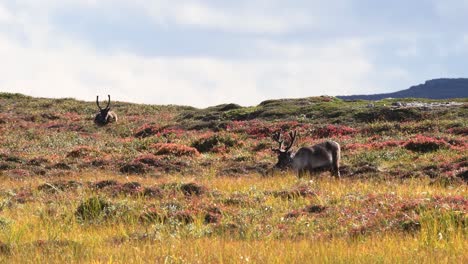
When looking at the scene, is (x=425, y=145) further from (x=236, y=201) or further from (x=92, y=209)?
(x=92, y=209)

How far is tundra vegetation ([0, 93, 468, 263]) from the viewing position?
24.7 ft

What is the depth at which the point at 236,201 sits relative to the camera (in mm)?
12727

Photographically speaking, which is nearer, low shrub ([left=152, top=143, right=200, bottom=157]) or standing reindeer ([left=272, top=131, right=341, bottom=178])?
standing reindeer ([left=272, top=131, right=341, bottom=178])

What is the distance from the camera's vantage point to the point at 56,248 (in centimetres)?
786

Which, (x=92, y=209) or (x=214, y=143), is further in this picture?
(x=214, y=143)

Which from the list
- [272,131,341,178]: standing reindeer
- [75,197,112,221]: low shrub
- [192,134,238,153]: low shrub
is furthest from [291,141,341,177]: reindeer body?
[192,134,238,153]: low shrub

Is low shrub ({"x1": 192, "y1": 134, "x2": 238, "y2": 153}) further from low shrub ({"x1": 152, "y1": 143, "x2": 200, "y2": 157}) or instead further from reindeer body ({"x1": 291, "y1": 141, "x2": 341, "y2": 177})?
reindeer body ({"x1": 291, "y1": 141, "x2": 341, "y2": 177})

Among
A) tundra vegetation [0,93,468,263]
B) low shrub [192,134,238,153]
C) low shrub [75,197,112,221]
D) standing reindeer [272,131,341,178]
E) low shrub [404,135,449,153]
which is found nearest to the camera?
tundra vegetation [0,93,468,263]

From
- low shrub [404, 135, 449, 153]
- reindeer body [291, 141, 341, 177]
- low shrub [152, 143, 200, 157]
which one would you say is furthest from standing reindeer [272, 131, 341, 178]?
low shrub [152, 143, 200, 157]

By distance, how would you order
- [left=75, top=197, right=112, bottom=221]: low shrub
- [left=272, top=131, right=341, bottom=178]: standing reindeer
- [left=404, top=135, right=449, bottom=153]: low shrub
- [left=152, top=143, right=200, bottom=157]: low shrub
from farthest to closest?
[left=152, top=143, right=200, bottom=157]: low shrub, [left=404, top=135, right=449, bottom=153]: low shrub, [left=272, top=131, right=341, bottom=178]: standing reindeer, [left=75, top=197, right=112, bottom=221]: low shrub

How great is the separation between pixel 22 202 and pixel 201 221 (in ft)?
19.6

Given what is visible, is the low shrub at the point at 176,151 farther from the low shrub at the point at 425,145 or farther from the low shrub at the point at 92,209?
the low shrub at the point at 92,209

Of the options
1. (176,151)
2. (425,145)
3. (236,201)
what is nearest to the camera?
(236,201)

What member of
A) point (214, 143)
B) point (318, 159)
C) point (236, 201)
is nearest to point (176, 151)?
point (214, 143)
